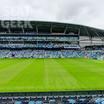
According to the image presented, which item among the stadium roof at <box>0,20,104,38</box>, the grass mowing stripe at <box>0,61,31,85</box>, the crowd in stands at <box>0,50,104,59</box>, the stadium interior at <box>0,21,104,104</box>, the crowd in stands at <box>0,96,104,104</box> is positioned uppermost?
the stadium roof at <box>0,20,104,38</box>

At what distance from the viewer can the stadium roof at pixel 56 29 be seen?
94500 millimetres

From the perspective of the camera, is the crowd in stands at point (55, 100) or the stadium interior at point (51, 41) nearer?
the crowd in stands at point (55, 100)

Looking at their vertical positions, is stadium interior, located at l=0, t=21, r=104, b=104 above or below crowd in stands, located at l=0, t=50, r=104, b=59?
Result: above

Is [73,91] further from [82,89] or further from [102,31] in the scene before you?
[102,31]

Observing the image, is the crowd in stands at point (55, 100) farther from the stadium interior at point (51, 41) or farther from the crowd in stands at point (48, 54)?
the stadium interior at point (51, 41)

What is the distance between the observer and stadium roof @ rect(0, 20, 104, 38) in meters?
94.5

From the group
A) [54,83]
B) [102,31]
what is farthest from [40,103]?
[102,31]

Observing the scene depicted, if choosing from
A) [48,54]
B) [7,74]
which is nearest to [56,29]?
[48,54]

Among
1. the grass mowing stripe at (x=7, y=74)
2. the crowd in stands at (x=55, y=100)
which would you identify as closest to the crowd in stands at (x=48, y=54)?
the grass mowing stripe at (x=7, y=74)

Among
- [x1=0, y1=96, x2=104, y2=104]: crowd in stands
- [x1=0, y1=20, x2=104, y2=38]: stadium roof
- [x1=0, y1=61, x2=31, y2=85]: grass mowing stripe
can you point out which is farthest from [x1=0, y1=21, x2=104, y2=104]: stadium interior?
[x1=0, y1=96, x2=104, y2=104]: crowd in stands

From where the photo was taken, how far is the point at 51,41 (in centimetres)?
9712

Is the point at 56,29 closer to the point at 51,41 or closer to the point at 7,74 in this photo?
the point at 51,41

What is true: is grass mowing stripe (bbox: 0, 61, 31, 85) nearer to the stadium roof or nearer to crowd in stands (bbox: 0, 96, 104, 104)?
crowd in stands (bbox: 0, 96, 104, 104)

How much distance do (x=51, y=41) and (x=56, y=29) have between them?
22.4 feet
